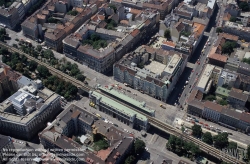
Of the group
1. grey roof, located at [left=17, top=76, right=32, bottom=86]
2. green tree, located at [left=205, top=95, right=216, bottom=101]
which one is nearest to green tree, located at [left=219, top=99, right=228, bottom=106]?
green tree, located at [left=205, top=95, right=216, bottom=101]

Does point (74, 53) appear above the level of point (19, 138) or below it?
above

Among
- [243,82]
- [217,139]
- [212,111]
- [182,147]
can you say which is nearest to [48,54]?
[182,147]

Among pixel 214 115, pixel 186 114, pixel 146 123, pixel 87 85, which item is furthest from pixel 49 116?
pixel 214 115

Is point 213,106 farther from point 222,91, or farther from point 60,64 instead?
point 60,64

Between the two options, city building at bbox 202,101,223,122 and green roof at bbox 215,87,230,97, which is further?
green roof at bbox 215,87,230,97

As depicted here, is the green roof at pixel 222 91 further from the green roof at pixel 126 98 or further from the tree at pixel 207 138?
the green roof at pixel 126 98

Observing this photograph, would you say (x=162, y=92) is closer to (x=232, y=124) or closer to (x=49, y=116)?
(x=232, y=124)

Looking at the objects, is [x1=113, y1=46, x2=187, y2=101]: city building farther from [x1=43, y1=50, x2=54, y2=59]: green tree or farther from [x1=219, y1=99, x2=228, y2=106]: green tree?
[x1=43, y1=50, x2=54, y2=59]: green tree

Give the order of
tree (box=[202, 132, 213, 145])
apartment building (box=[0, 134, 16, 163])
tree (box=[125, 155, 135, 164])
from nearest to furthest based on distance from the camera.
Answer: apartment building (box=[0, 134, 16, 163]) → tree (box=[125, 155, 135, 164]) → tree (box=[202, 132, 213, 145])
